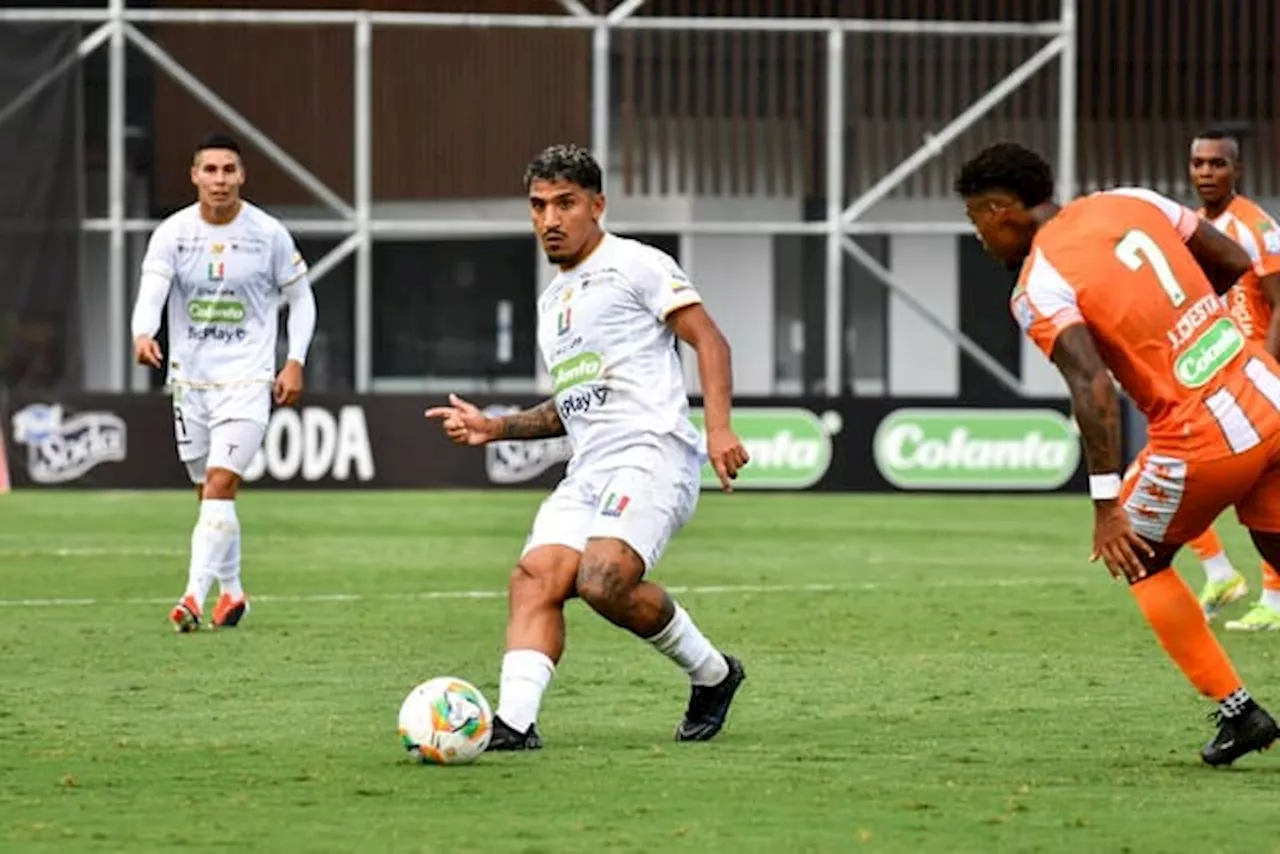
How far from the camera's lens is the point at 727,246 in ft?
117

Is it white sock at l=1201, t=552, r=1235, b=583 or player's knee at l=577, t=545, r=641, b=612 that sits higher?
player's knee at l=577, t=545, r=641, b=612

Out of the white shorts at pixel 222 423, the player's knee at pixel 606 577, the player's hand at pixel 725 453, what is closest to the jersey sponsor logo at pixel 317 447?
the white shorts at pixel 222 423

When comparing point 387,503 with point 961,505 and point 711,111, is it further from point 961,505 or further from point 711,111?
point 711,111

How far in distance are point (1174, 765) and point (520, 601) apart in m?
2.18

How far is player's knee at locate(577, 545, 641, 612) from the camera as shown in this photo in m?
9.85

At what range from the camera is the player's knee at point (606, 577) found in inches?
388

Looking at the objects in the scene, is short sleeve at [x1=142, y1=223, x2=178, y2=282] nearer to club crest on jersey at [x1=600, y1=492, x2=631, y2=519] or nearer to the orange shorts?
club crest on jersey at [x1=600, y1=492, x2=631, y2=519]

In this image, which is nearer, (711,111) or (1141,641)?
(1141,641)

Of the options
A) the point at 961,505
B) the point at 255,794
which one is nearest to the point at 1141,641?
the point at 255,794

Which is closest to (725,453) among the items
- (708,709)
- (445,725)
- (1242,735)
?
(708,709)

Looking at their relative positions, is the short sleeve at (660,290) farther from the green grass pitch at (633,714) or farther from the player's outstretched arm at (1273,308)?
the player's outstretched arm at (1273,308)

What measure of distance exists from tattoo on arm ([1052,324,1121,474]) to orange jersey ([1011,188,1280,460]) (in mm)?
61

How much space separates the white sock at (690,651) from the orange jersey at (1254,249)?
15.7ft

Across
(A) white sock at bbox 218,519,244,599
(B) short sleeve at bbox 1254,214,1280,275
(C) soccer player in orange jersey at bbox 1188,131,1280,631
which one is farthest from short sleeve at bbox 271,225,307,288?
(B) short sleeve at bbox 1254,214,1280,275
